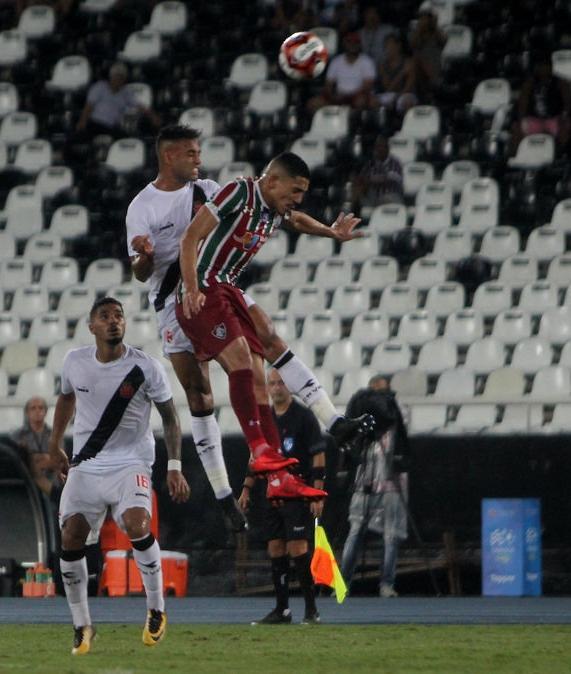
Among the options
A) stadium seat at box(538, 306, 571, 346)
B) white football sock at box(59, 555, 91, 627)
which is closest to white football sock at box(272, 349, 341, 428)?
white football sock at box(59, 555, 91, 627)

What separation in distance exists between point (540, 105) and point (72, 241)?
5.24 meters

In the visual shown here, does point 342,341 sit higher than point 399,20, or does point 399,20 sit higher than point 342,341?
point 399,20

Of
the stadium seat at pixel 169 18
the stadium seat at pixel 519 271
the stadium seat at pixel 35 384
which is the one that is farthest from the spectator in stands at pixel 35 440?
the stadium seat at pixel 169 18

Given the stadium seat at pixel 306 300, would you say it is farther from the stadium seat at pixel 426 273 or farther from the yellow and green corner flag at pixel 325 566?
the yellow and green corner flag at pixel 325 566

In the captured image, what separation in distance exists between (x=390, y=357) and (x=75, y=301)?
362 cm

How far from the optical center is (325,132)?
64.3ft

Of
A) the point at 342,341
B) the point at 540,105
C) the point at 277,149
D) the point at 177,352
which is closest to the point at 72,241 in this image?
the point at 277,149

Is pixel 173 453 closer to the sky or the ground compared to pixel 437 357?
closer to the ground

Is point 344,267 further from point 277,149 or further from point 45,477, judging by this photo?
point 45,477

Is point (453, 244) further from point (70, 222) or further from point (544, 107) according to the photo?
point (70, 222)

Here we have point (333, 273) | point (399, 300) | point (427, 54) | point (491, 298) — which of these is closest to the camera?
point (491, 298)

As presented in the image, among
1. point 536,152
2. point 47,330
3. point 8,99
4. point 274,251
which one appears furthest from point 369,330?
point 8,99

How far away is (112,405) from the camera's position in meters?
10.1

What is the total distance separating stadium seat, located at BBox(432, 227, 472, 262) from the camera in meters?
18.2
